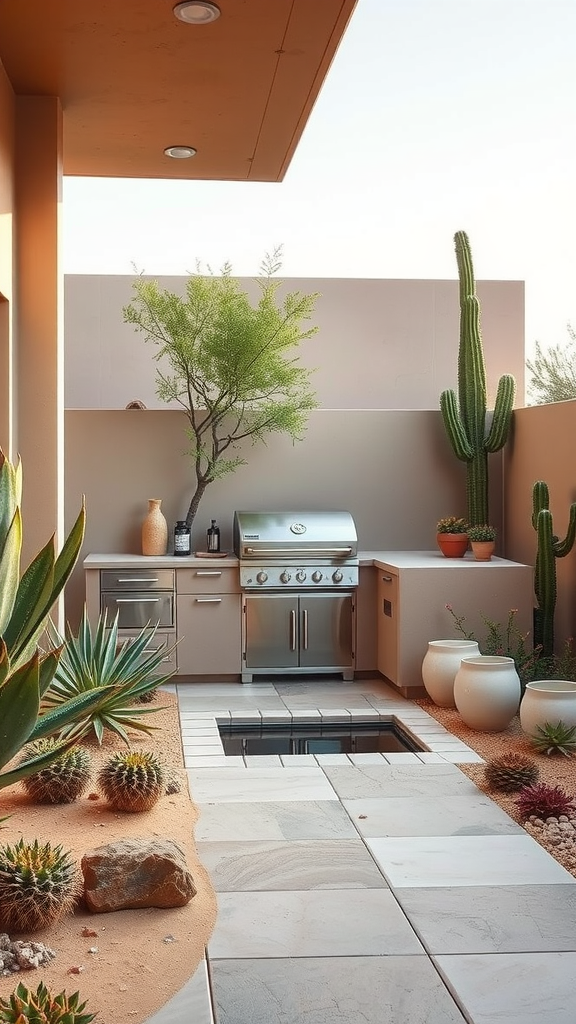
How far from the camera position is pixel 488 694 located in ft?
20.4

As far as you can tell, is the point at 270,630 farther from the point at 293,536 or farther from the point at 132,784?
the point at 132,784

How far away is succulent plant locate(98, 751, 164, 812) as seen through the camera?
4711 mm

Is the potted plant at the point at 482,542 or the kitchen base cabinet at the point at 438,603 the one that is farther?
the potted plant at the point at 482,542

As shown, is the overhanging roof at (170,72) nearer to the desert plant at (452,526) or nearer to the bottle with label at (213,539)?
the bottle with label at (213,539)

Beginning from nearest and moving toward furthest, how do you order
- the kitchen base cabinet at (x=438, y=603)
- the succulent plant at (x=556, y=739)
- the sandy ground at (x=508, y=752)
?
the sandy ground at (x=508, y=752) → the succulent plant at (x=556, y=739) → the kitchen base cabinet at (x=438, y=603)

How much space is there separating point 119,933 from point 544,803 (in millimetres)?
2038

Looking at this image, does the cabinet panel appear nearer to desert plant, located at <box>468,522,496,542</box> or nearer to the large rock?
desert plant, located at <box>468,522,496,542</box>

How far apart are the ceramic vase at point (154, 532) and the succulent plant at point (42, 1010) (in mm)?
5451

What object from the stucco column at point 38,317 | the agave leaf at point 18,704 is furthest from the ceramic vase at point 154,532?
the agave leaf at point 18,704

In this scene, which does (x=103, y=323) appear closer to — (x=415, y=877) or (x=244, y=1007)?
(x=415, y=877)

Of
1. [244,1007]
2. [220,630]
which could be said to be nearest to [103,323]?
[220,630]

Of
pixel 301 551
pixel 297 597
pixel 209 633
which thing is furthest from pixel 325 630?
pixel 209 633

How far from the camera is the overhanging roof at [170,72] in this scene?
4.98 m

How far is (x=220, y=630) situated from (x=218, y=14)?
4.21m
